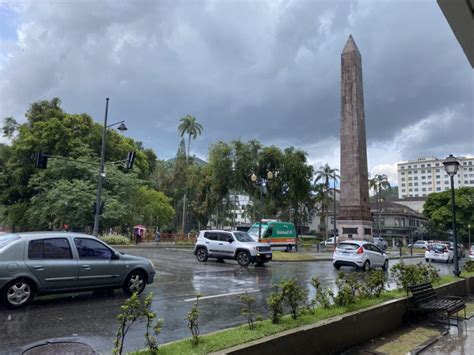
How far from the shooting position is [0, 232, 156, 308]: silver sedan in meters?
7.85

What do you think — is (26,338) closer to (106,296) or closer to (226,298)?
(106,296)

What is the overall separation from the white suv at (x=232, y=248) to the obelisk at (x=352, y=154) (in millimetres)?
13860

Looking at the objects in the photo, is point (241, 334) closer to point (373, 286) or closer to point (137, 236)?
point (373, 286)

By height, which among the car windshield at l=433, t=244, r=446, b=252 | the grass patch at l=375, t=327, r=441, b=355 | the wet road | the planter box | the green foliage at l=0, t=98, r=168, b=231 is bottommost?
the grass patch at l=375, t=327, r=441, b=355

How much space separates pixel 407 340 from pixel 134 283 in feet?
21.6

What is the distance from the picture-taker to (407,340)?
680cm

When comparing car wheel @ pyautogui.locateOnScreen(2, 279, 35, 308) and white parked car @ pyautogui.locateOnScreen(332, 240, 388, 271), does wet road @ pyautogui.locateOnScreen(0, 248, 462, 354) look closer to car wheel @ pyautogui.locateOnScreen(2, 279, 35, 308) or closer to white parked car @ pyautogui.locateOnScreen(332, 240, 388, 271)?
car wheel @ pyautogui.locateOnScreen(2, 279, 35, 308)

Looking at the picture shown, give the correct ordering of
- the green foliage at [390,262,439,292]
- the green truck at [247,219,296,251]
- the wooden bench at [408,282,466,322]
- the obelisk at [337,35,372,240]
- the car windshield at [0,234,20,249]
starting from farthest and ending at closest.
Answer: the green truck at [247,219,296,251] → the obelisk at [337,35,372,240] → the green foliage at [390,262,439,292] → the car windshield at [0,234,20,249] → the wooden bench at [408,282,466,322]

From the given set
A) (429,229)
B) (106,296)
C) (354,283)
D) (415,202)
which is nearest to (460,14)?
(354,283)

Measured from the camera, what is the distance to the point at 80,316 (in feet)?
24.7

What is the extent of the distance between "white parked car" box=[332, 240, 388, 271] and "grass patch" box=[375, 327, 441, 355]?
1202 cm

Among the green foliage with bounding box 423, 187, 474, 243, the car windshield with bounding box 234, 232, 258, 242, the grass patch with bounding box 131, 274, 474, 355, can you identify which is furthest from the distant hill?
the grass patch with bounding box 131, 274, 474, 355

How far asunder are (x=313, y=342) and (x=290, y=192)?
137 feet

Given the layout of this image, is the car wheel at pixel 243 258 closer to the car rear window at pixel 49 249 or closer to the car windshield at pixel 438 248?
the car rear window at pixel 49 249
